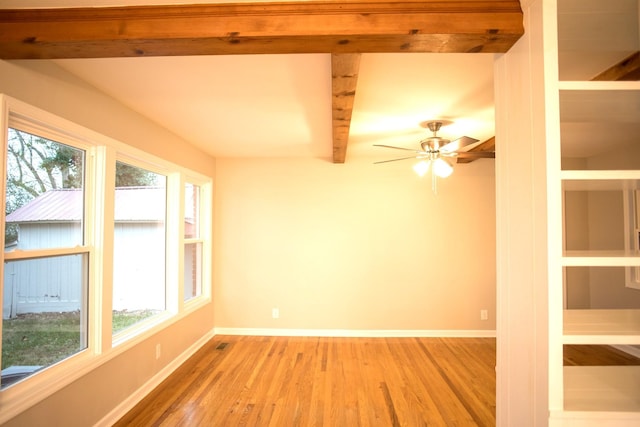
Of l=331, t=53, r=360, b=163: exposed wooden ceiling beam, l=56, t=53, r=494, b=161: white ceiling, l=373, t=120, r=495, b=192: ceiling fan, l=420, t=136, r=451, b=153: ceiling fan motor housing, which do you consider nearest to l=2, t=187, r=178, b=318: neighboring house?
l=56, t=53, r=494, b=161: white ceiling

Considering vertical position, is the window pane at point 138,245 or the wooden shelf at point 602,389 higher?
the window pane at point 138,245

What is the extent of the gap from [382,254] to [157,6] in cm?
370

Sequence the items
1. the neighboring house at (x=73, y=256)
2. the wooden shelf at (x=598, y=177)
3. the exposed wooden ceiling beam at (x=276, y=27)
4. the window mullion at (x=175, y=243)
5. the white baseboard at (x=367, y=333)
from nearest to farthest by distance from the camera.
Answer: the wooden shelf at (x=598, y=177)
the exposed wooden ceiling beam at (x=276, y=27)
the neighboring house at (x=73, y=256)
the window mullion at (x=175, y=243)
the white baseboard at (x=367, y=333)

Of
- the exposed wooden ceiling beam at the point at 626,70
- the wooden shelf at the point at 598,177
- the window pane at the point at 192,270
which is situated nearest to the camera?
the wooden shelf at the point at 598,177

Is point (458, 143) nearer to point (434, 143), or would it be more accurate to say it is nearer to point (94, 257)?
point (434, 143)

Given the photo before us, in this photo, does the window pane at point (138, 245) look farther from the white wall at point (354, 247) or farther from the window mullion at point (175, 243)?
the white wall at point (354, 247)

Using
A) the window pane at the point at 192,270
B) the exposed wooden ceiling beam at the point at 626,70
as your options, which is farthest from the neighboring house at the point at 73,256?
the exposed wooden ceiling beam at the point at 626,70

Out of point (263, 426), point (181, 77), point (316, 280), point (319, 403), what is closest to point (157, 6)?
Result: point (181, 77)

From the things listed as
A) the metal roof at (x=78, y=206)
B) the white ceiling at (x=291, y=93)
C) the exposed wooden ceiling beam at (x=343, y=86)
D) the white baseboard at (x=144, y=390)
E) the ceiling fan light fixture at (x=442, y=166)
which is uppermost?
the white ceiling at (x=291, y=93)

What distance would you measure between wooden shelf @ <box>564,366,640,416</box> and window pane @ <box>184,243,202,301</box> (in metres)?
3.60

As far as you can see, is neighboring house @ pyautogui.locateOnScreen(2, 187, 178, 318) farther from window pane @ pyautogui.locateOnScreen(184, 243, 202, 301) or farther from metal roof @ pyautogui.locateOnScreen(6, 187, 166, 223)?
window pane @ pyautogui.locateOnScreen(184, 243, 202, 301)

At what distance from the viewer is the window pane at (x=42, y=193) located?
1756 mm

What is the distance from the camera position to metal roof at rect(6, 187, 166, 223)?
1870 mm

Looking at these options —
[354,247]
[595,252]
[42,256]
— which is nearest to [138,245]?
[42,256]
